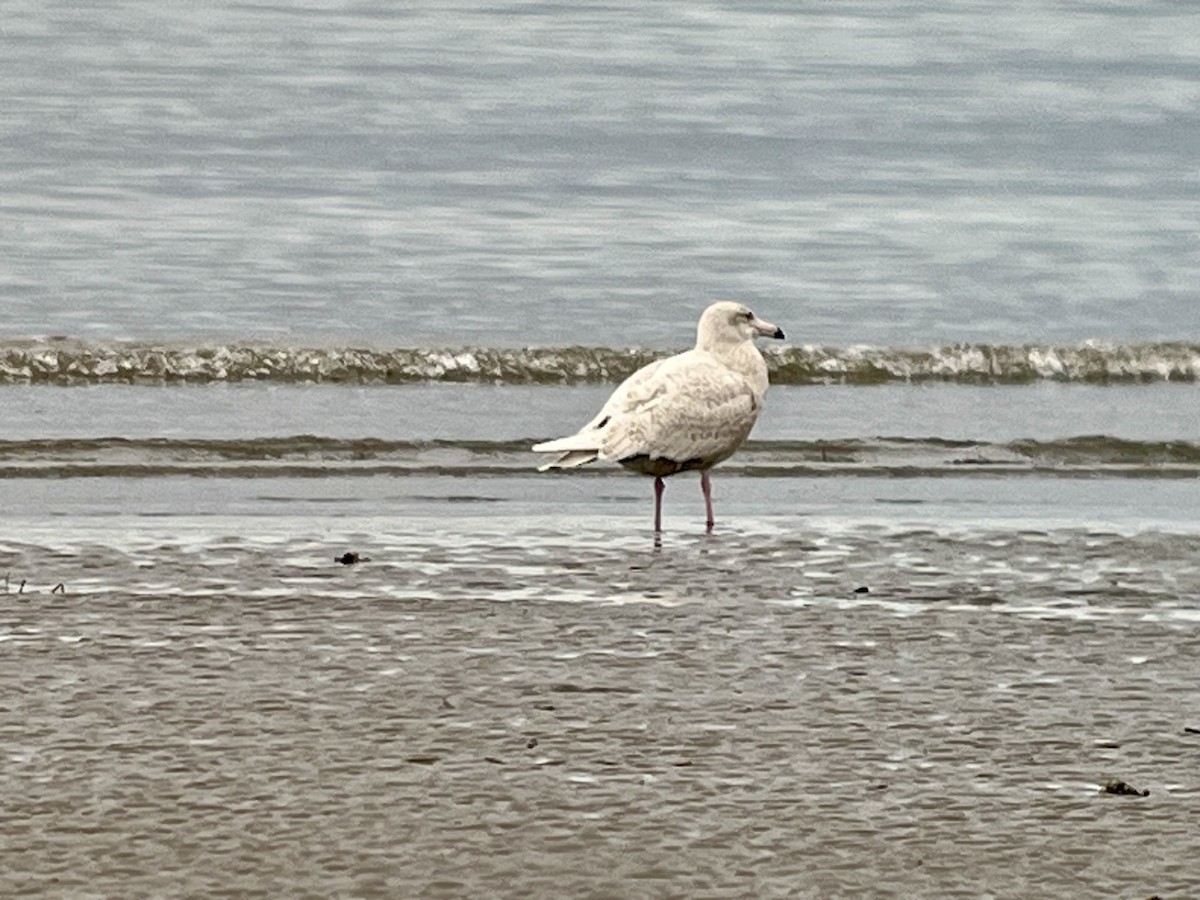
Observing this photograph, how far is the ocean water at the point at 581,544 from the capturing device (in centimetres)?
516

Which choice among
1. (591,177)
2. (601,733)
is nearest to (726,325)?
(601,733)

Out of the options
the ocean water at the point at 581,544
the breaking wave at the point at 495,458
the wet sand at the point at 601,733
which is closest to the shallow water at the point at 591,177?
the ocean water at the point at 581,544

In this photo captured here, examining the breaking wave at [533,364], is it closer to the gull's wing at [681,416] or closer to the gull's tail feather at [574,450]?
the gull's wing at [681,416]

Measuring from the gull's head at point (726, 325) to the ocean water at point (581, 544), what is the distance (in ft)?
2.18

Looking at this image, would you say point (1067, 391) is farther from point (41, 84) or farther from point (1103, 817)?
point (41, 84)

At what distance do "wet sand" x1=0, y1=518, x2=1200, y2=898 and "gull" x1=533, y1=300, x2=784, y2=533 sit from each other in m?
2.23

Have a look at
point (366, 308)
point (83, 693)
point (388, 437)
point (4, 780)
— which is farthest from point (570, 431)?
point (4, 780)

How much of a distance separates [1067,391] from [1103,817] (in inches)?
441

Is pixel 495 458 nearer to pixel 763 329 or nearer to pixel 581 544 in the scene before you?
pixel 763 329

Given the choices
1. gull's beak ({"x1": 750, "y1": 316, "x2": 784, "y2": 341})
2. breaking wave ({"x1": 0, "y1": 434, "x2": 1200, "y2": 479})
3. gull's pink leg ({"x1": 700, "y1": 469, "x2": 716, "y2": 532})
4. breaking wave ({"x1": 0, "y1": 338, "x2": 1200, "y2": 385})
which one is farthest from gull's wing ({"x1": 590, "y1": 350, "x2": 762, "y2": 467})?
breaking wave ({"x1": 0, "y1": 338, "x2": 1200, "y2": 385})

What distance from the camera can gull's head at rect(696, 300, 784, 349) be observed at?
11438mm

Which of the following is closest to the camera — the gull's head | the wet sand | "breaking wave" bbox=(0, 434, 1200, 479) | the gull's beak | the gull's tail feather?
the wet sand

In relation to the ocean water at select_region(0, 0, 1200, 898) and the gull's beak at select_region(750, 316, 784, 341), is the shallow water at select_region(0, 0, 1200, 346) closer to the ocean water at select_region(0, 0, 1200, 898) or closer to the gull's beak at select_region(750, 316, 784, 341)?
the ocean water at select_region(0, 0, 1200, 898)

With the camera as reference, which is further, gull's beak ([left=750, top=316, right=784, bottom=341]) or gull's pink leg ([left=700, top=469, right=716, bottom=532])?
gull's beak ([left=750, top=316, right=784, bottom=341])
